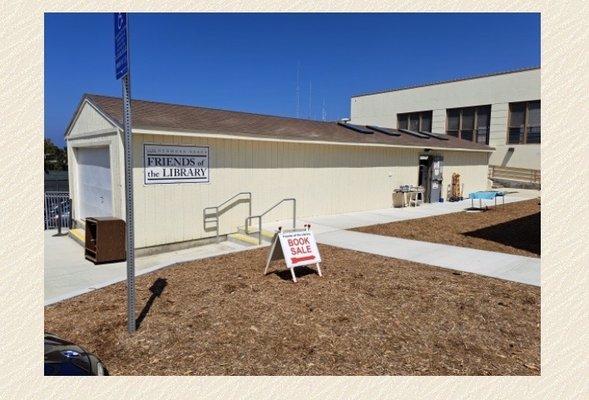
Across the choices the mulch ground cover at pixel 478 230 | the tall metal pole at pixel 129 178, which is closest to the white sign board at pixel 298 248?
the tall metal pole at pixel 129 178

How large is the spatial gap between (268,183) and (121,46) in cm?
696

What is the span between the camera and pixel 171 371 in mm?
3557

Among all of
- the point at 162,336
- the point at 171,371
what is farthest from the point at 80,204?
the point at 171,371

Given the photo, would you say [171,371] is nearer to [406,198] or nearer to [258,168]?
[258,168]

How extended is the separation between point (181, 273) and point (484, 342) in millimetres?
4326

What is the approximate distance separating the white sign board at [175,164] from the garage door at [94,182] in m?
1.27

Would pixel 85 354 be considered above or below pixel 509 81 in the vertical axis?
below

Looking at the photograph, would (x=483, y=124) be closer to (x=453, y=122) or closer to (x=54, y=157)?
(x=453, y=122)

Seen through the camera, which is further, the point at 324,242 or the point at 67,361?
the point at 324,242

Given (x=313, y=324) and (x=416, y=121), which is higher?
(x=416, y=121)

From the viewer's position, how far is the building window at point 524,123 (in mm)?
24750

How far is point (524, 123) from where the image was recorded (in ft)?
82.6

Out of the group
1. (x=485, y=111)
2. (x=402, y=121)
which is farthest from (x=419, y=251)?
(x=402, y=121)

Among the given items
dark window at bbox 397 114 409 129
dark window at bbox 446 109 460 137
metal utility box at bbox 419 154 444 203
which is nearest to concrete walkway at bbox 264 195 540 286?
metal utility box at bbox 419 154 444 203
